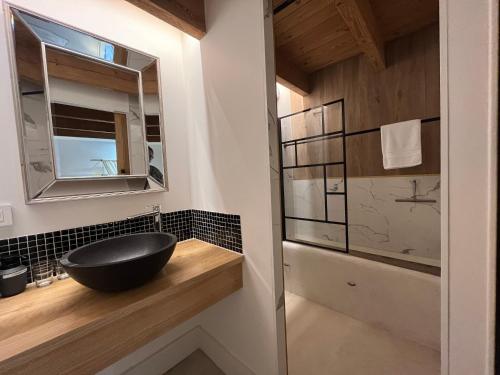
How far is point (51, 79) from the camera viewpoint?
1.07m

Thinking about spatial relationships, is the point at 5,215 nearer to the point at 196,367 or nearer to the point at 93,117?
the point at 93,117

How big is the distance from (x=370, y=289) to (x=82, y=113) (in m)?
2.42

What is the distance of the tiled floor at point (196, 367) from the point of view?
57.6 inches

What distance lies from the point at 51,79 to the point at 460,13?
1.70 m

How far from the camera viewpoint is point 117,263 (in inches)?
31.2

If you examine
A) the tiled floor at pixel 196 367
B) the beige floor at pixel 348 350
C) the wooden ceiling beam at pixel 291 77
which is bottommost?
the tiled floor at pixel 196 367

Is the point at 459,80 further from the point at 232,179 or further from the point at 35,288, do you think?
the point at 35,288

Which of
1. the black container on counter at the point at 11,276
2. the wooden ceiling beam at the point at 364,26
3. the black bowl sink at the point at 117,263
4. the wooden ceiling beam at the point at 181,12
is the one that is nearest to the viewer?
the black bowl sink at the point at 117,263

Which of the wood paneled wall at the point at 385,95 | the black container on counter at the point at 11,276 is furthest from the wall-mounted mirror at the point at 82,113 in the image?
the wood paneled wall at the point at 385,95

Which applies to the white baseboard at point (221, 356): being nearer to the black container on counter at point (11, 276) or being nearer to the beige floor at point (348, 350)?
the beige floor at point (348, 350)

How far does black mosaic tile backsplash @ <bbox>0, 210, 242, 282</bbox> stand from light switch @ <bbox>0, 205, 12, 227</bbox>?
79 mm

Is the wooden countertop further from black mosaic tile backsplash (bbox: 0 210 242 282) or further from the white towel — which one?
the white towel

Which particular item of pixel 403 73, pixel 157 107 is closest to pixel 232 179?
pixel 157 107

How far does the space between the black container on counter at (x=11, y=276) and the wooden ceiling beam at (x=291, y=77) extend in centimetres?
238
